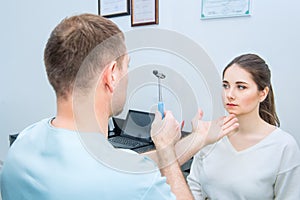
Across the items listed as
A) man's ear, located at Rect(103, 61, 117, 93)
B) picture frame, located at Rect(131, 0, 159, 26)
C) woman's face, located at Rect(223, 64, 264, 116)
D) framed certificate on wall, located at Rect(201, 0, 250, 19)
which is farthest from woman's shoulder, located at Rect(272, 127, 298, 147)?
picture frame, located at Rect(131, 0, 159, 26)

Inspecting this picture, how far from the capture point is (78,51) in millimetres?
749

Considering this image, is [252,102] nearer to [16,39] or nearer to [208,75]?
[208,75]

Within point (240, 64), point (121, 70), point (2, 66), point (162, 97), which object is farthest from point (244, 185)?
point (2, 66)

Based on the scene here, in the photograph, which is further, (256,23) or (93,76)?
(256,23)

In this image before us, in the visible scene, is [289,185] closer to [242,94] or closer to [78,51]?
[242,94]

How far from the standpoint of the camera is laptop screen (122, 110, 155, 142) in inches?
71.6

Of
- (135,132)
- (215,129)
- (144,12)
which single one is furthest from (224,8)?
(135,132)

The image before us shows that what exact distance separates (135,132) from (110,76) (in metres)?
1.15

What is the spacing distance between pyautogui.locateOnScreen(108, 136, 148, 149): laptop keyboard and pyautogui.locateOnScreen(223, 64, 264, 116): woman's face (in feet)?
2.01

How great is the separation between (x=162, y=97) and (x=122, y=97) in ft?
3.81

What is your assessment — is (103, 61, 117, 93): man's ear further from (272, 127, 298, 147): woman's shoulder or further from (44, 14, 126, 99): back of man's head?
(272, 127, 298, 147): woman's shoulder

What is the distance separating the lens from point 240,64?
1.35m

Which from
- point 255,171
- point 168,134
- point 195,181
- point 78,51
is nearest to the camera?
point 78,51

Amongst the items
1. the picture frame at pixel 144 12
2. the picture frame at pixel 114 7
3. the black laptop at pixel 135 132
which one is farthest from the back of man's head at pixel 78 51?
the picture frame at pixel 114 7
